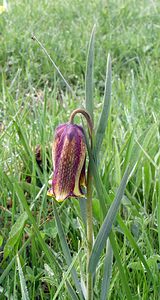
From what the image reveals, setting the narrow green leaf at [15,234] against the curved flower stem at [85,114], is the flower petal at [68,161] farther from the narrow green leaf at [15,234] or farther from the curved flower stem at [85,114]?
the narrow green leaf at [15,234]

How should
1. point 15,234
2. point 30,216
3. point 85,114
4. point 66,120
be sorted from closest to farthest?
point 85,114
point 30,216
point 15,234
point 66,120

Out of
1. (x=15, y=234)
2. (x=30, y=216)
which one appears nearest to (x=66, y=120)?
(x=15, y=234)

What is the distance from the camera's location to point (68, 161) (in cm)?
77

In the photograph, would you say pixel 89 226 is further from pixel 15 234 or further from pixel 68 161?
pixel 15 234

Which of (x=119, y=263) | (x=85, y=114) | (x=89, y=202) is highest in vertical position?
(x=85, y=114)

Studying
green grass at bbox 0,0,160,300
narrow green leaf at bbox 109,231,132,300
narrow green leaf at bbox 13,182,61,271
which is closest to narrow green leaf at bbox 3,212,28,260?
green grass at bbox 0,0,160,300

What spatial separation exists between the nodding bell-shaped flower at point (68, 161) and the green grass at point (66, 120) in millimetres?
30

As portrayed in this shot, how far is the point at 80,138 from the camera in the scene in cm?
75

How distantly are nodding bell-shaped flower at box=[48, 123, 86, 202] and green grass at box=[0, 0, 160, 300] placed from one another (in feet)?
0.10

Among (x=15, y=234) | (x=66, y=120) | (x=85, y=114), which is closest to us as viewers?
(x=85, y=114)

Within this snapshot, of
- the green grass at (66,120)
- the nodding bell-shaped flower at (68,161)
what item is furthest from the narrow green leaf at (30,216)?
the nodding bell-shaped flower at (68,161)

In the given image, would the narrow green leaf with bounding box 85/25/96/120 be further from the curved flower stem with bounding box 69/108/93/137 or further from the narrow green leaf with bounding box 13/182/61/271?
the narrow green leaf with bounding box 13/182/61/271

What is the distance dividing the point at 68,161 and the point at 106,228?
107 mm

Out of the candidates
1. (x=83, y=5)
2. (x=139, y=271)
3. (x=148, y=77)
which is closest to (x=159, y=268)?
(x=139, y=271)
